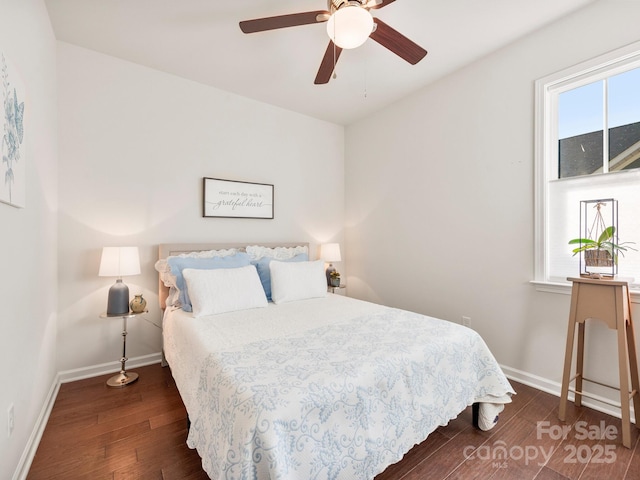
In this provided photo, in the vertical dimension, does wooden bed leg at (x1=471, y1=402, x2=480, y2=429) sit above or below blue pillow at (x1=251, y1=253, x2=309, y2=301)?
below

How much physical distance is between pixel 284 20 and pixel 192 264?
1.99m

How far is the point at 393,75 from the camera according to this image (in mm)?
3014

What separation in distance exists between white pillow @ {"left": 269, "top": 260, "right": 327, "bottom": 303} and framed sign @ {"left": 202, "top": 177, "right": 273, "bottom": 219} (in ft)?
2.80

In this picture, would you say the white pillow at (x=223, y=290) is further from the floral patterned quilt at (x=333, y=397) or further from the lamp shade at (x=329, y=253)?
the lamp shade at (x=329, y=253)

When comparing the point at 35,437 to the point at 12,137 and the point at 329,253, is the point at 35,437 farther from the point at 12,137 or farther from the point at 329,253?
the point at 329,253

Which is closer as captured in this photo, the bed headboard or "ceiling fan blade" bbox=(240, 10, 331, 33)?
"ceiling fan blade" bbox=(240, 10, 331, 33)

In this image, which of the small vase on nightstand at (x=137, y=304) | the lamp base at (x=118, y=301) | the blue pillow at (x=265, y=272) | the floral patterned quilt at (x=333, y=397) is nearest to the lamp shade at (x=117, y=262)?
the lamp base at (x=118, y=301)

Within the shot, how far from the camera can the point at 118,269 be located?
246 centimetres

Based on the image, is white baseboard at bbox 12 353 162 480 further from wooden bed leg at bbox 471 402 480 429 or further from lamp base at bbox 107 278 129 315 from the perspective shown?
wooden bed leg at bbox 471 402 480 429

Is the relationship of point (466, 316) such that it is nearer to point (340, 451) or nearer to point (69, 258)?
point (340, 451)

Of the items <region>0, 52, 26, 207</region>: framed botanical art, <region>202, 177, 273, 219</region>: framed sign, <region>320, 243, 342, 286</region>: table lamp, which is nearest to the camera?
<region>0, 52, 26, 207</region>: framed botanical art

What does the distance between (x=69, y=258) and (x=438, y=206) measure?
345 centimetres

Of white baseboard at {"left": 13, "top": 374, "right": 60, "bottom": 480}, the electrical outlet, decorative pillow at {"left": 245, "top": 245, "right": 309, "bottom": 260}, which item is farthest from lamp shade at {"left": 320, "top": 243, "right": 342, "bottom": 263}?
the electrical outlet

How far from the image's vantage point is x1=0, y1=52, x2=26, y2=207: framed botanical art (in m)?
1.29
